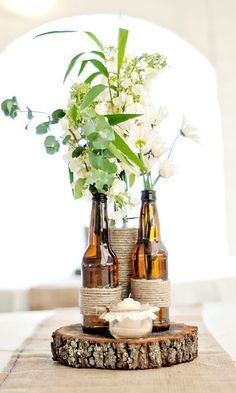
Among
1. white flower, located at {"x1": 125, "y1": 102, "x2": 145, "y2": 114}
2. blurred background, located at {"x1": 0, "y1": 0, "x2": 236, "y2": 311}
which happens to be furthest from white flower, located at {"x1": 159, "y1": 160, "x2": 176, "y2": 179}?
blurred background, located at {"x1": 0, "y1": 0, "x2": 236, "y2": 311}

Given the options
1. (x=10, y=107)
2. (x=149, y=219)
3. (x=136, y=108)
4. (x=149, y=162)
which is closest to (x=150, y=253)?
(x=149, y=219)

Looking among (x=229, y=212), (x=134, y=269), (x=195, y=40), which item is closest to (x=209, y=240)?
(x=229, y=212)

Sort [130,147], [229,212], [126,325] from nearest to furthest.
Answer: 1. [126,325]
2. [130,147]
3. [229,212]

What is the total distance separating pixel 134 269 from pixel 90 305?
0.36 feet

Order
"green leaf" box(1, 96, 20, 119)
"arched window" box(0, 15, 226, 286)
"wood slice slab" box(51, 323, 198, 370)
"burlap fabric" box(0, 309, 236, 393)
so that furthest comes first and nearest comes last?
"arched window" box(0, 15, 226, 286), "green leaf" box(1, 96, 20, 119), "wood slice slab" box(51, 323, 198, 370), "burlap fabric" box(0, 309, 236, 393)

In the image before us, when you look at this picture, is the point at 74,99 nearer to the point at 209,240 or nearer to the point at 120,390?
the point at 120,390

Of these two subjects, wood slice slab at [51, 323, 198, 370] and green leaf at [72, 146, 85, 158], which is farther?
green leaf at [72, 146, 85, 158]

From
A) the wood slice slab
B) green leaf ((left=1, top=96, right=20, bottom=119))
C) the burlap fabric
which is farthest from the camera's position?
green leaf ((left=1, top=96, right=20, bottom=119))

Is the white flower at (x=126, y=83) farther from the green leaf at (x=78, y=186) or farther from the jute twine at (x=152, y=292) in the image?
the jute twine at (x=152, y=292)

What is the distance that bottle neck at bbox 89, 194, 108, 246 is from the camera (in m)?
1.26

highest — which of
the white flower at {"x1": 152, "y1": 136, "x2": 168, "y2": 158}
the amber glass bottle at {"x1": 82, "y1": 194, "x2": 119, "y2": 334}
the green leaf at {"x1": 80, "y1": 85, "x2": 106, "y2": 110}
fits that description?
the green leaf at {"x1": 80, "y1": 85, "x2": 106, "y2": 110}

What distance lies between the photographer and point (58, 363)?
121 cm

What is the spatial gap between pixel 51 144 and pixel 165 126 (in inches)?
115

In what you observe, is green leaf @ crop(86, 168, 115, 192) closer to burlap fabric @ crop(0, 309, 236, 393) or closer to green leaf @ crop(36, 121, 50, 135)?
green leaf @ crop(36, 121, 50, 135)
